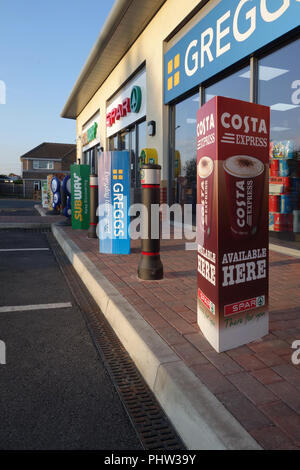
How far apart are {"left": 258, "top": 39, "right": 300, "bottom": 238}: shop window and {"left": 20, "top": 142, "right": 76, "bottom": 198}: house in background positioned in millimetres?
58898

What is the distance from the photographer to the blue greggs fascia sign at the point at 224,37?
19.3ft

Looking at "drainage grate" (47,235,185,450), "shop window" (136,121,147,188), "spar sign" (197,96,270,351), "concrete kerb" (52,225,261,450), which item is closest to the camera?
"concrete kerb" (52,225,261,450)

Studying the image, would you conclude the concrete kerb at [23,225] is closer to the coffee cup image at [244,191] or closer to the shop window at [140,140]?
the shop window at [140,140]

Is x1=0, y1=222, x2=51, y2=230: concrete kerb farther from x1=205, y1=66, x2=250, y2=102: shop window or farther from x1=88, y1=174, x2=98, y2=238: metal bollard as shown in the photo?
x1=205, y1=66, x2=250, y2=102: shop window

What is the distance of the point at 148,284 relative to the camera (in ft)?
15.1

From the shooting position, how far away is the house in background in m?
62.6

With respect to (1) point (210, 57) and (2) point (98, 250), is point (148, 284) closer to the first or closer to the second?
(2) point (98, 250)

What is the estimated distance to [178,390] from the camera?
7.20ft

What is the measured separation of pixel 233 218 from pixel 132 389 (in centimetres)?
137

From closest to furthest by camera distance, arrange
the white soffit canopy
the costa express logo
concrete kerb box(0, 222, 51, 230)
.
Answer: the white soffit canopy, concrete kerb box(0, 222, 51, 230), the costa express logo

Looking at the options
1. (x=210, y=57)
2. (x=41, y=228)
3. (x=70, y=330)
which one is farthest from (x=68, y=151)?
(x=70, y=330)

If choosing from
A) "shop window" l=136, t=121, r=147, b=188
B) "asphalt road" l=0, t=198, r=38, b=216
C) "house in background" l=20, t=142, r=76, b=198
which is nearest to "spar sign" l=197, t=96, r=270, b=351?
"shop window" l=136, t=121, r=147, b=188

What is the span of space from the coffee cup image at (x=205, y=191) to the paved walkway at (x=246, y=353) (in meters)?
0.88

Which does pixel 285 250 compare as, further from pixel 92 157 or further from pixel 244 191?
pixel 92 157
